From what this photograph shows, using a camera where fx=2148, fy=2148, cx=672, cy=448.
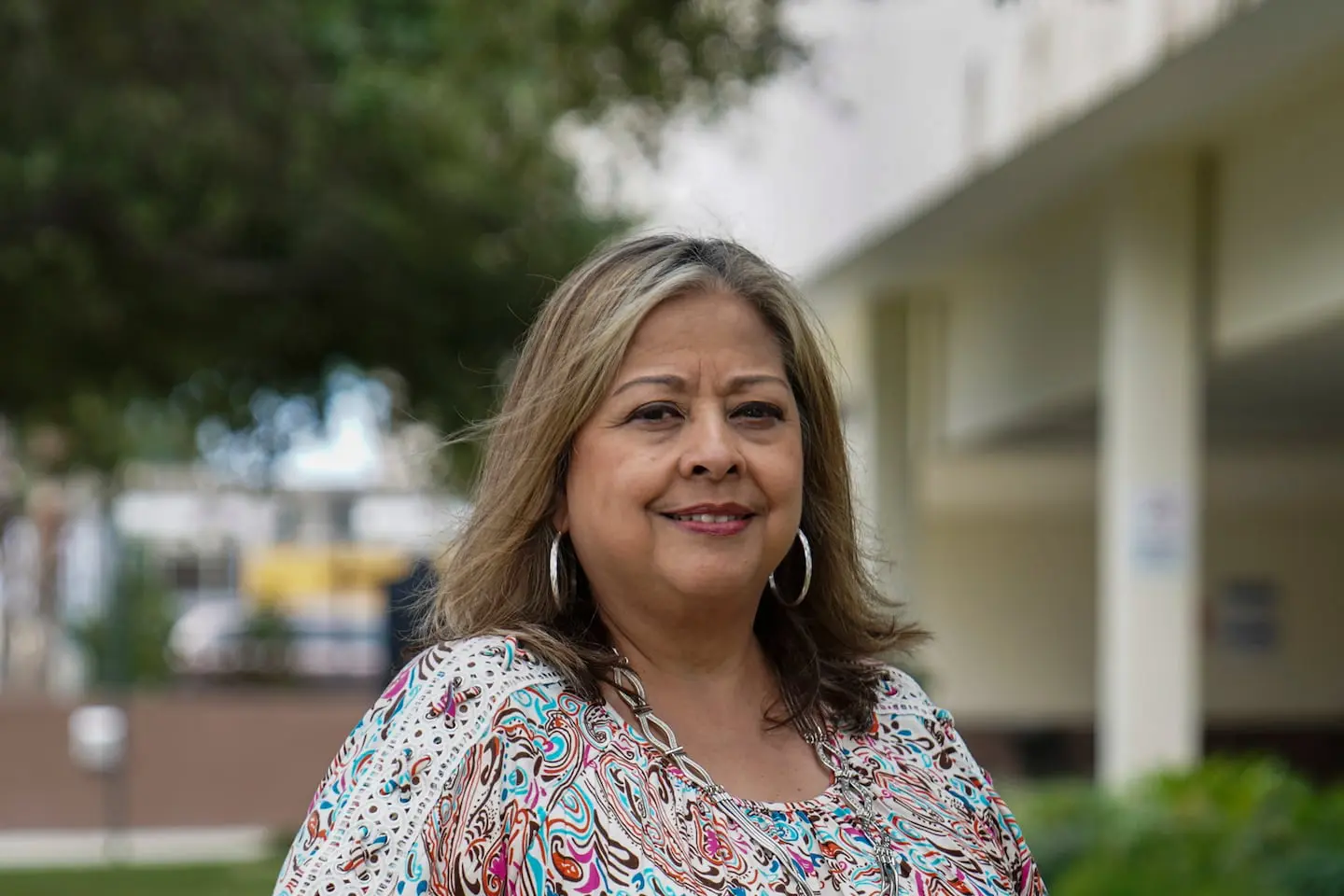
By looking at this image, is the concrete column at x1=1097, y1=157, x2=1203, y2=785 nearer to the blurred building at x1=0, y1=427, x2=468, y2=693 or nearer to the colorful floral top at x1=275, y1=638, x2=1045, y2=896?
the colorful floral top at x1=275, y1=638, x2=1045, y2=896

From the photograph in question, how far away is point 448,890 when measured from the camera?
7.16 ft

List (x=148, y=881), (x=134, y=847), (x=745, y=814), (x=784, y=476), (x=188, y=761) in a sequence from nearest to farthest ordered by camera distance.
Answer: (x=745, y=814)
(x=784, y=476)
(x=148, y=881)
(x=134, y=847)
(x=188, y=761)

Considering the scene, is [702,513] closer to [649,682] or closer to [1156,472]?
[649,682]

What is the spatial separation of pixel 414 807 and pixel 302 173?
11.2 meters

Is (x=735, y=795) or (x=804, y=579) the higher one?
(x=804, y=579)

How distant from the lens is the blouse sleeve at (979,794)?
2602 mm

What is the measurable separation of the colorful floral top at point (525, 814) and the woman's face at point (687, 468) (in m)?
0.18

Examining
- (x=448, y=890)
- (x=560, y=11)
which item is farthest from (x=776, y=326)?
(x=560, y=11)

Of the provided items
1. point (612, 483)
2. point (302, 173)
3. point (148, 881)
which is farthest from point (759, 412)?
point (148, 881)

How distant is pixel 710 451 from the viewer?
238 cm

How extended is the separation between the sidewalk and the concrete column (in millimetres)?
7061

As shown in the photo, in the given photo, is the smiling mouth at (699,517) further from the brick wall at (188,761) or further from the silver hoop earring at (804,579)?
the brick wall at (188,761)

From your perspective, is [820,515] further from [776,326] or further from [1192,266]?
[1192,266]

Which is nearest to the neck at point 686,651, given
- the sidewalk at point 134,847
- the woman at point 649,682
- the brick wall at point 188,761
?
the woman at point 649,682
